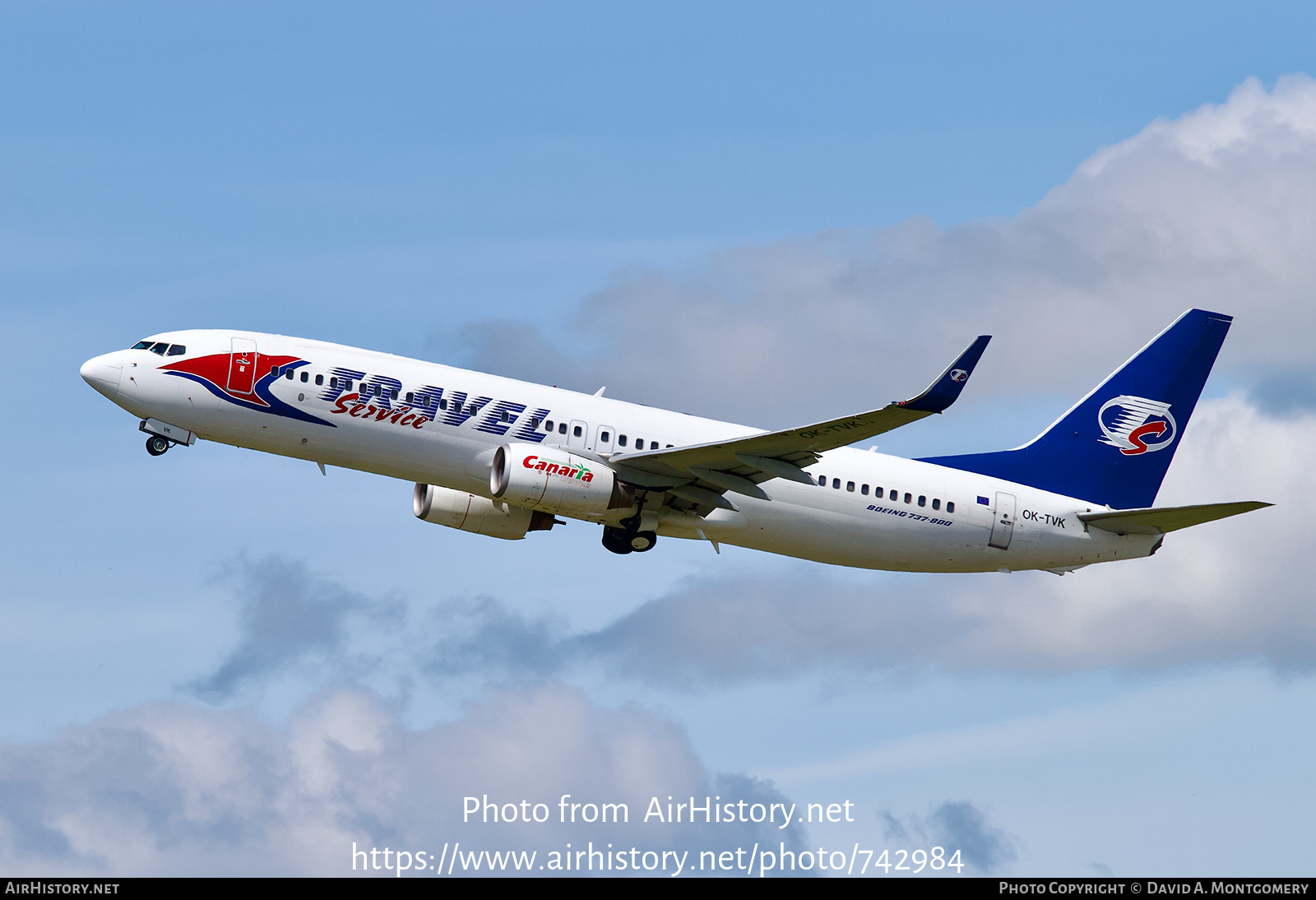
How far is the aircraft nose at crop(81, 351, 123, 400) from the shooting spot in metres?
41.3

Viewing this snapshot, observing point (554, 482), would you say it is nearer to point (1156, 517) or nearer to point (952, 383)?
point (952, 383)

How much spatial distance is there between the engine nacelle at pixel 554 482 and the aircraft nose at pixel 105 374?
34.2 ft

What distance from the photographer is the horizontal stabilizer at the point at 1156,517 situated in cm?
4541

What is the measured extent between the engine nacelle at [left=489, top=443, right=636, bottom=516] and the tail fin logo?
18.0m

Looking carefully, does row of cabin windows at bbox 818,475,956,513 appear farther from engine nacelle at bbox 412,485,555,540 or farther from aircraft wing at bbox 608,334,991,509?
engine nacelle at bbox 412,485,555,540

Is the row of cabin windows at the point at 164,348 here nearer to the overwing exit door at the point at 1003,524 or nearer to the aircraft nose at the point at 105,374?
the aircraft nose at the point at 105,374

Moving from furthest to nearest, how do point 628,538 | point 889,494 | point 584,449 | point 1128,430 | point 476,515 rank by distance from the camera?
point 1128,430 < point 476,515 < point 889,494 < point 628,538 < point 584,449

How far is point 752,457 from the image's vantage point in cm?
4216

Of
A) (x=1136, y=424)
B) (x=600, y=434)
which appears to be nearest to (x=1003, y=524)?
(x=1136, y=424)

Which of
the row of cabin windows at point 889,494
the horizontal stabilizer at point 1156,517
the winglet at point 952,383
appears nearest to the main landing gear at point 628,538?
the row of cabin windows at point 889,494

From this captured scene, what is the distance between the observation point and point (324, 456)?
139 ft

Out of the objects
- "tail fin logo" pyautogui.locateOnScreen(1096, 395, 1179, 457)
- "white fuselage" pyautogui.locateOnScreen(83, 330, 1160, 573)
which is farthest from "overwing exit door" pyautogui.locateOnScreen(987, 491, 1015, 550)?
Result: "tail fin logo" pyautogui.locateOnScreen(1096, 395, 1179, 457)

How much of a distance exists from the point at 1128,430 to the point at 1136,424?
14.7 inches
